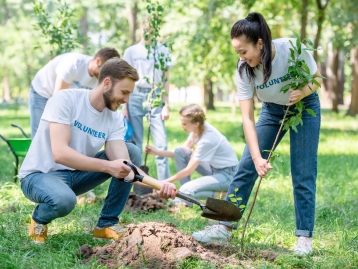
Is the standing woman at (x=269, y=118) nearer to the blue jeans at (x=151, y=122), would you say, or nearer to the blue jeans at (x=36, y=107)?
the blue jeans at (x=151, y=122)

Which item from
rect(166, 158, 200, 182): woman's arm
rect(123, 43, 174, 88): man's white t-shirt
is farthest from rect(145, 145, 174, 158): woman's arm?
rect(123, 43, 174, 88): man's white t-shirt

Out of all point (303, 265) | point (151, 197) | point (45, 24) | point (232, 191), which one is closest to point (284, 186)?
point (151, 197)

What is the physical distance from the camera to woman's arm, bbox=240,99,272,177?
3.61 meters

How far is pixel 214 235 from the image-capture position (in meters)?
3.95

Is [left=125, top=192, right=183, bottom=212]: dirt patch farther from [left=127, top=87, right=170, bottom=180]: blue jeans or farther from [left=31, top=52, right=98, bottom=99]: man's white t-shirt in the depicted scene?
[left=31, top=52, right=98, bottom=99]: man's white t-shirt

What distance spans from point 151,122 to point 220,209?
257cm

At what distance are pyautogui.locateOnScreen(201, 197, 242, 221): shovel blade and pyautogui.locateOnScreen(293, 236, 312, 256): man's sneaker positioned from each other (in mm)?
460

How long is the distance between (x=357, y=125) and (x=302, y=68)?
13.0 meters

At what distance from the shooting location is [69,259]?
3.44m

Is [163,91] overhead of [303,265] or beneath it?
overhead

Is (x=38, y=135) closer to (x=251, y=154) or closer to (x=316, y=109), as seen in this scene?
(x=251, y=154)

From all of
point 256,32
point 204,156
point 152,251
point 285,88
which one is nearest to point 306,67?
point 285,88

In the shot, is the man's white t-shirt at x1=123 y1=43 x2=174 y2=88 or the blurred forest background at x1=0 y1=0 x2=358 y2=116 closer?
the man's white t-shirt at x1=123 y1=43 x2=174 y2=88

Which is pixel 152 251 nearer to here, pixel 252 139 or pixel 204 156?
pixel 252 139
